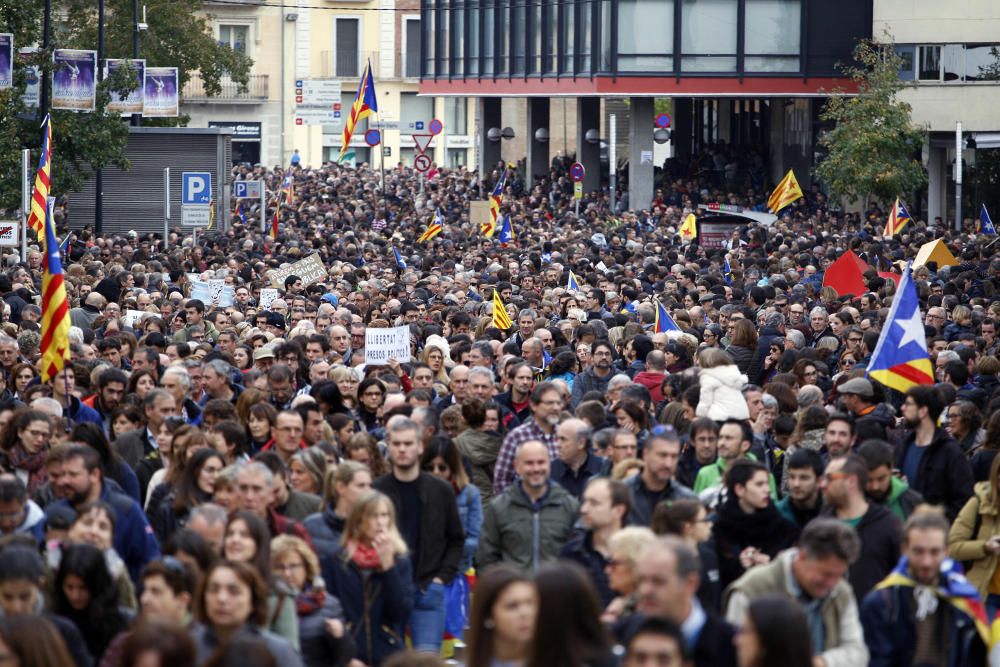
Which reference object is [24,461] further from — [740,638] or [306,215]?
[306,215]

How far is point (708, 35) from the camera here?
51969mm

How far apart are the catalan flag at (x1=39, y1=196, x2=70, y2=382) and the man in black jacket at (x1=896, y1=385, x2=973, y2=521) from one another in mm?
5377

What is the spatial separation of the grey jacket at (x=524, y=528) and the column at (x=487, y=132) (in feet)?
187

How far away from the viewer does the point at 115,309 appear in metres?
19.9

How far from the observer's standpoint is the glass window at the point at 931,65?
48438 millimetres

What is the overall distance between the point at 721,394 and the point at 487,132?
54951 millimetres

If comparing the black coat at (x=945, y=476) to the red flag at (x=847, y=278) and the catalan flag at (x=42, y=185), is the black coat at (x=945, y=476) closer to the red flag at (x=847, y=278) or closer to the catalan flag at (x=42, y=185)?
the red flag at (x=847, y=278)

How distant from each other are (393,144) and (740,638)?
269 ft

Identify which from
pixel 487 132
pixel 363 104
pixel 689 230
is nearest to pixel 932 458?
pixel 689 230

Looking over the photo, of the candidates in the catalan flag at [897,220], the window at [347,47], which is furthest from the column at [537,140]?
the catalan flag at [897,220]

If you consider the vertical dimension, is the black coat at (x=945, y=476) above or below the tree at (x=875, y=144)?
below

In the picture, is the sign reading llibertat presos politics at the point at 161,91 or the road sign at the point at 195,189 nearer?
the road sign at the point at 195,189

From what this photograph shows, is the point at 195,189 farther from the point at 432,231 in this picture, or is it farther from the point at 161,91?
the point at 161,91

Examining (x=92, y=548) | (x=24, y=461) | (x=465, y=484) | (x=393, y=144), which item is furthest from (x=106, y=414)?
(x=393, y=144)
